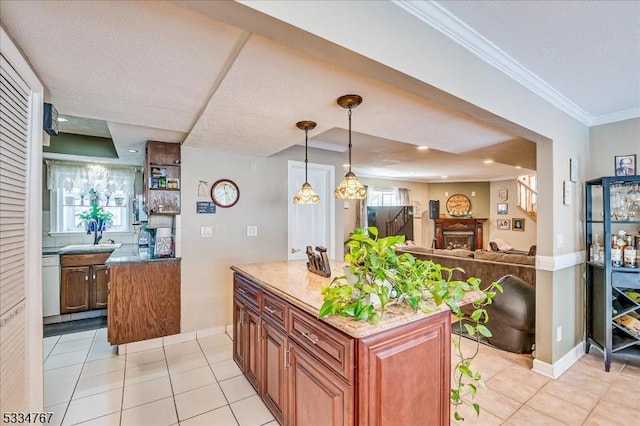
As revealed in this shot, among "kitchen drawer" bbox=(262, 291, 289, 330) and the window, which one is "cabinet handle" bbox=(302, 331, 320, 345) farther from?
the window

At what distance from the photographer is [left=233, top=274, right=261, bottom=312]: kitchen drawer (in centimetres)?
214

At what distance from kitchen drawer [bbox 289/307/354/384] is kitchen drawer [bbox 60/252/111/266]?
3.68 m

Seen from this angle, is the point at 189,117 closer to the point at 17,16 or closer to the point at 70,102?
the point at 70,102

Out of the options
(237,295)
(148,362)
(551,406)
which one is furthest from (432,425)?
(148,362)

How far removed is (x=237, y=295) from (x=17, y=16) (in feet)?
6.72

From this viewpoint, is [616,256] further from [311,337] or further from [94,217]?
[94,217]

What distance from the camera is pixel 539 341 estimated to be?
8.47 feet

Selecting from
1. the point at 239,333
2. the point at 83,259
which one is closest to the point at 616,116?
the point at 239,333

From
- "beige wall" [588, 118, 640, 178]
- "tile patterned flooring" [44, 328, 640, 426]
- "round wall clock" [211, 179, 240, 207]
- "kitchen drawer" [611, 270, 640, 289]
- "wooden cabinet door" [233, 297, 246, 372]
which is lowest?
"tile patterned flooring" [44, 328, 640, 426]

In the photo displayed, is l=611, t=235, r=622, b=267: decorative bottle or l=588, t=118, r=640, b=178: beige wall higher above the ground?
l=588, t=118, r=640, b=178: beige wall

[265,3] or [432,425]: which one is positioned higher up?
[265,3]

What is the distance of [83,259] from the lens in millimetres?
3943

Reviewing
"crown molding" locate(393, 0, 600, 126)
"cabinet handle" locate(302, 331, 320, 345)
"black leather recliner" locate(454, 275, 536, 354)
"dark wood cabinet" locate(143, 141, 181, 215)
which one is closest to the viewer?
"crown molding" locate(393, 0, 600, 126)

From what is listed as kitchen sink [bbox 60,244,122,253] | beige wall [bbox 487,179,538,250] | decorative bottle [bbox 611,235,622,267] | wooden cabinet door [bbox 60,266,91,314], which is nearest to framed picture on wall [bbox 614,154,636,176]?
decorative bottle [bbox 611,235,622,267]
